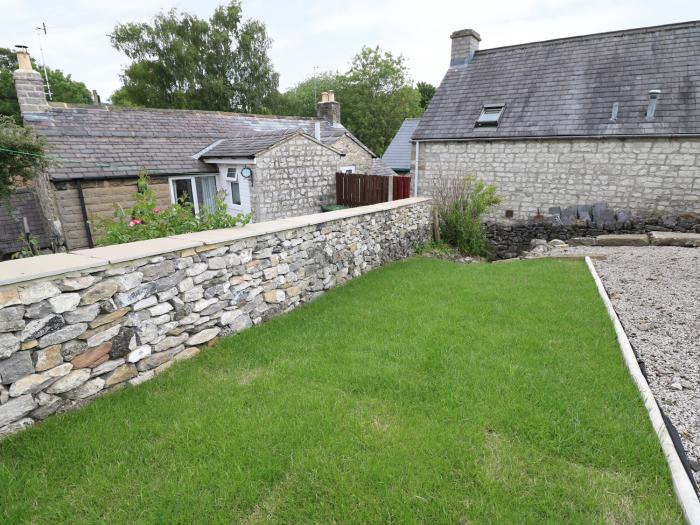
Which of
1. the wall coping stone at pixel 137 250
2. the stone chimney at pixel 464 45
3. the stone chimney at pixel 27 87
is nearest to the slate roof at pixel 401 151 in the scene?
the stone chimney at pixel 464 45

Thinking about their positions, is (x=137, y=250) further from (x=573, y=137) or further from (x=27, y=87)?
(x=573, y=137)

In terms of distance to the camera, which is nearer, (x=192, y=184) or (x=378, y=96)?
(x=192, y=184)

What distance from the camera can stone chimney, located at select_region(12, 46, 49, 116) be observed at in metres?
10.8

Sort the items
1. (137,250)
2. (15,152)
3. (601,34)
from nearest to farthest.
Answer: (137,250), (15,152), (601,34)

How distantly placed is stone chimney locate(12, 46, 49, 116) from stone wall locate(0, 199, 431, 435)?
10.8m

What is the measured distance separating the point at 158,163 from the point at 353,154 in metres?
7.55

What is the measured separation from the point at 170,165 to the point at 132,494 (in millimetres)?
11613

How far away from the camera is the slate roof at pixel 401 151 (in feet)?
72.4

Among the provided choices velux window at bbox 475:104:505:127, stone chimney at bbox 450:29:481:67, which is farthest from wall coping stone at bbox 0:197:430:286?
stone chimney at bbox 450:29:481:67

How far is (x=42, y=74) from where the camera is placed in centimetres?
3061

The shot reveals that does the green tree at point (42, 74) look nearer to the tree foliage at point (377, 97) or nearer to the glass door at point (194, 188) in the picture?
the tree foliage at point (377, 97)

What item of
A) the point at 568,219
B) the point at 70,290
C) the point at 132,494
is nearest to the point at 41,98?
the point at 70,290

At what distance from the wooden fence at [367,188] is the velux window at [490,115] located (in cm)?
474

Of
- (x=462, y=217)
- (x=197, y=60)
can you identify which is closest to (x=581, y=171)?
(x=462, y=217)
